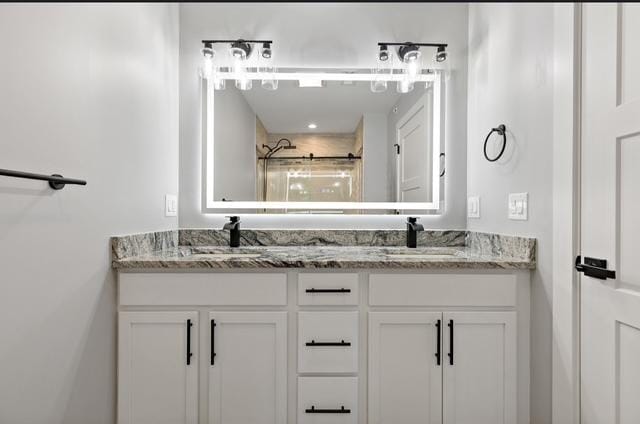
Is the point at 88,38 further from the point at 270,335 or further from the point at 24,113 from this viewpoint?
the point at 270,335

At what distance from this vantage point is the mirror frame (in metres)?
2.11

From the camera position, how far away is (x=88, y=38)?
1.34m

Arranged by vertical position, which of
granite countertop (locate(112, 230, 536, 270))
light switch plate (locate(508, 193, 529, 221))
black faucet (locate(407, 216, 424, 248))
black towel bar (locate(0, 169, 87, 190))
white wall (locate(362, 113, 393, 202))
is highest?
white wall (locate(362, 113, 393, 202))

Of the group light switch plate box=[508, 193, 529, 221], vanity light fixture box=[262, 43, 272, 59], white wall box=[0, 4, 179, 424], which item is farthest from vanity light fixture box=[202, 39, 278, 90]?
light switch plate box=[508, 193, 529, 221]

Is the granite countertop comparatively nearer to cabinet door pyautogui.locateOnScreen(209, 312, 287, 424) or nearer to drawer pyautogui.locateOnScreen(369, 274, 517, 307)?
drawer pyautogui.locateOnScreen(369, 274, 517, 307)

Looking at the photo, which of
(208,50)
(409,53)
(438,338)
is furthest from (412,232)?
(208,50)

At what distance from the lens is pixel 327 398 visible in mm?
1511

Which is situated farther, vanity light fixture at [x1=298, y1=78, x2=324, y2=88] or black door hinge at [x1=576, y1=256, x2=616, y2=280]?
vanity light fixture at [x1=298, y1=78, x2=324, y2=88]

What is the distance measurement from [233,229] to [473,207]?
4.32ft

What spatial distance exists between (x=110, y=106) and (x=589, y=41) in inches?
70.3

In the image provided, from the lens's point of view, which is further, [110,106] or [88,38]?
[110,106]

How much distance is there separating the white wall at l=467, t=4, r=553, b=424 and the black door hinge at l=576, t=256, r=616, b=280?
0.16 metres

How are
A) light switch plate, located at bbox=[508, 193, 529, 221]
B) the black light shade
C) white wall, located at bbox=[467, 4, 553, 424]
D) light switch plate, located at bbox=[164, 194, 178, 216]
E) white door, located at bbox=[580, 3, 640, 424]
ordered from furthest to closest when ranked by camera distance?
the black light shade → light switch plate, located at bbox=[164, 194, 178, 216] → light switch plate, located at bbox=[508, 193, 529, 221] → white wall, located at bbox=[467, 4, 553, 424] → white door, located at bbox=[580, 3, 640, 424]

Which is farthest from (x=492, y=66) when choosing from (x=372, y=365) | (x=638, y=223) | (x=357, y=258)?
(x=372, y=365)
